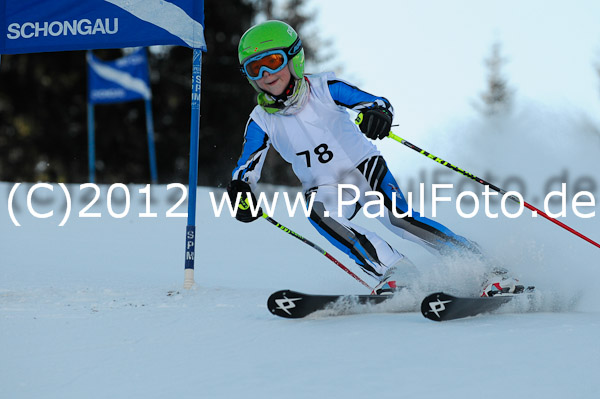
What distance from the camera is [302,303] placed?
148 inches

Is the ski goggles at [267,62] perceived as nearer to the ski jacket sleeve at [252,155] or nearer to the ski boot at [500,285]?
the ski jacket sleeve at [252,155]

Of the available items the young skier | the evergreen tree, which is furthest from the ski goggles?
the evergreen tree

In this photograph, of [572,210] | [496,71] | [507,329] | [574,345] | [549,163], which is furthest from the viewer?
[496,71]

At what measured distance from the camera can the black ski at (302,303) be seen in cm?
372

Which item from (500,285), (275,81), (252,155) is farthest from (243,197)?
(500,285)

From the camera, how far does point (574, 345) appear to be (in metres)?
2.95

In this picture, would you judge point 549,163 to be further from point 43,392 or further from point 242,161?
point 43,392

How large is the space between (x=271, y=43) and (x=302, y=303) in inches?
58.2

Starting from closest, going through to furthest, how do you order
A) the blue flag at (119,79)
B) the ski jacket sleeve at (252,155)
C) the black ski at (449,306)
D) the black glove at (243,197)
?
the black ski at (449,306) → the black glove at (243,197) → the ski jacket sleeve at (252,155) → the blue flag at (119,79)

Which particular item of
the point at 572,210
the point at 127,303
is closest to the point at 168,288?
the point at 127,303

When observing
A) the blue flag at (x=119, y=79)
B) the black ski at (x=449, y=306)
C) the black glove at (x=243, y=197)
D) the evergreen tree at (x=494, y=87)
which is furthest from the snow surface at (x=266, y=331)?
the evergreen tree at (x=494, y=87)

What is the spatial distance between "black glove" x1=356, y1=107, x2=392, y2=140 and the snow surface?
0.89m

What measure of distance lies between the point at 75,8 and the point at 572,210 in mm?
6038

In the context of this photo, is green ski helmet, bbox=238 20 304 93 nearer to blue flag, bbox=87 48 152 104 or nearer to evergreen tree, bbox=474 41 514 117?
blue flag, bbox=87 48 152 104
